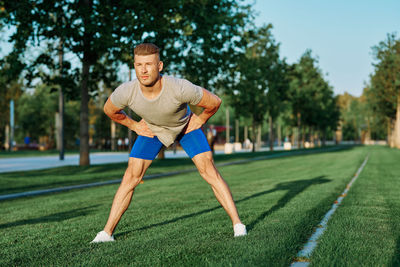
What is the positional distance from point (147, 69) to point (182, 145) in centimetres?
107

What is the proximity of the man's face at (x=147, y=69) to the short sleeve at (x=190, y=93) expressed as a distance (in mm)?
312

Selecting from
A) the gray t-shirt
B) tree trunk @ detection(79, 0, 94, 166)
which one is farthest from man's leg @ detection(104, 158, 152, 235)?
tree trunk @ detection(79, 0, 94, 166)

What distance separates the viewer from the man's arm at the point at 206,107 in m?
4.91

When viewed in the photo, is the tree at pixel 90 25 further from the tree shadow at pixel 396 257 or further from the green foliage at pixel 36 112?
the green foliage at pixel 36 112

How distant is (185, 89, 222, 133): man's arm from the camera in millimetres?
4910

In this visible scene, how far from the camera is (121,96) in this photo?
16.0 ft

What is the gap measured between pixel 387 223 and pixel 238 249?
8.85 feet

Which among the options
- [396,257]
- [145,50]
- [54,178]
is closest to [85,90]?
[54,178]

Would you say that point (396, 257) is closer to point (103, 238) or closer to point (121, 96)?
point (103, 238)

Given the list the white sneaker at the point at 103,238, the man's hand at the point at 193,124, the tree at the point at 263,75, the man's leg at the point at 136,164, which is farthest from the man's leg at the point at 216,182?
the tree at the point at 263,75

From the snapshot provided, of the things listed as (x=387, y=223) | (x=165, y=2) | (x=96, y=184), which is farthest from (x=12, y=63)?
(x=387, y=223)

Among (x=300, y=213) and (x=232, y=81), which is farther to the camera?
(x=232, y=81)

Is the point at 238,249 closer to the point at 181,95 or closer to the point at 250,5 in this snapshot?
the point at 181,95

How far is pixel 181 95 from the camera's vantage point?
15.4 feet
